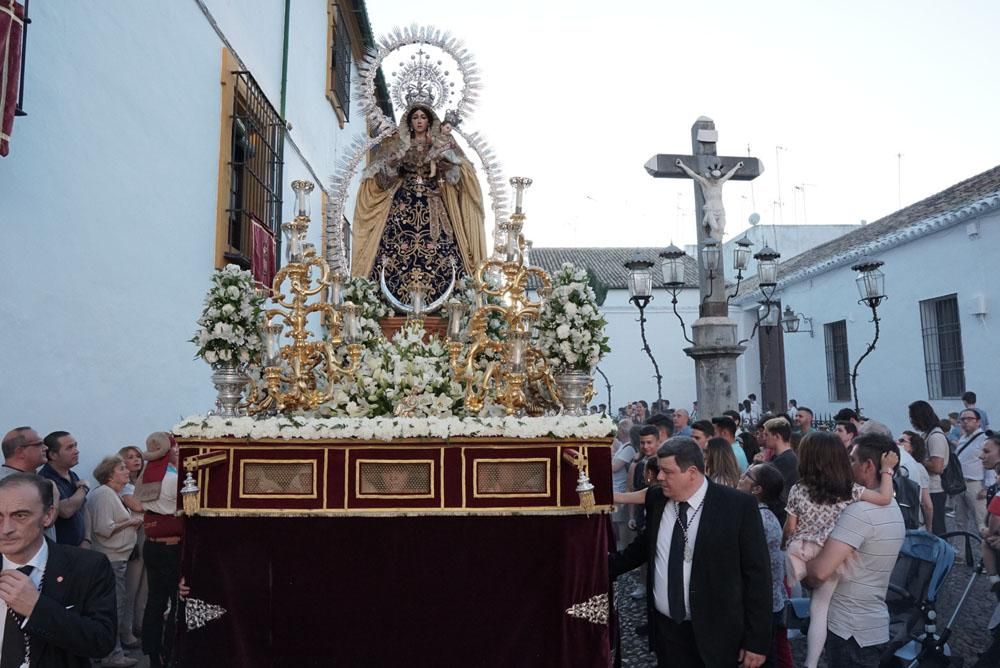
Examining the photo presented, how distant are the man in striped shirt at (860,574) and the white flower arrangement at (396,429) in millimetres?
1107

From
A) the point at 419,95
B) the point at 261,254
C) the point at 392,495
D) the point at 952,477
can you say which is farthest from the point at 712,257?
the point at 392,495

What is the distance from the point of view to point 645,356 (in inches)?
1046

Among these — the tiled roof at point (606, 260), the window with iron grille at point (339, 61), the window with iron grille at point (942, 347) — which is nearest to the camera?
the window with iron grille at point (339, 61)

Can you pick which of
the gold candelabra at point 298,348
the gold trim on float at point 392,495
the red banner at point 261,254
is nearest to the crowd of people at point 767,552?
the gold trim on float at point 392,495

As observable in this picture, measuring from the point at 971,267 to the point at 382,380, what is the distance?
12.4 m

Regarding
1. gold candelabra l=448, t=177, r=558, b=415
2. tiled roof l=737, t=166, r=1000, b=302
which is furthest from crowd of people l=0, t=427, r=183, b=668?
tiled roof l=737, t=166, r=1000, b=302

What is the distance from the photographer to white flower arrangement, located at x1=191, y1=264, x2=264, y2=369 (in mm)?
4367

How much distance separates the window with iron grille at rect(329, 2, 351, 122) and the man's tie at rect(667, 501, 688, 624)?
11.2m

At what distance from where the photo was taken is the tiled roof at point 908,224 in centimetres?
1311

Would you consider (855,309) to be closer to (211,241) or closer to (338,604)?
(211,241)

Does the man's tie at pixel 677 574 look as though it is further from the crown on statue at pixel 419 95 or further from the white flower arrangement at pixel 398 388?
the crown on statue at pixel 419 95

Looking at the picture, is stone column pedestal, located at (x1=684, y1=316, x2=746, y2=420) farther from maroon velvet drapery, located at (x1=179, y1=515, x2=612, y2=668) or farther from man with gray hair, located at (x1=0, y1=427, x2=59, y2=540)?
man with gray hair, located at (x1=0, y1=427, x2=59, y2=540)

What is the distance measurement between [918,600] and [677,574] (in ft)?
5.91

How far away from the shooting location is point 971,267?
1313cm
